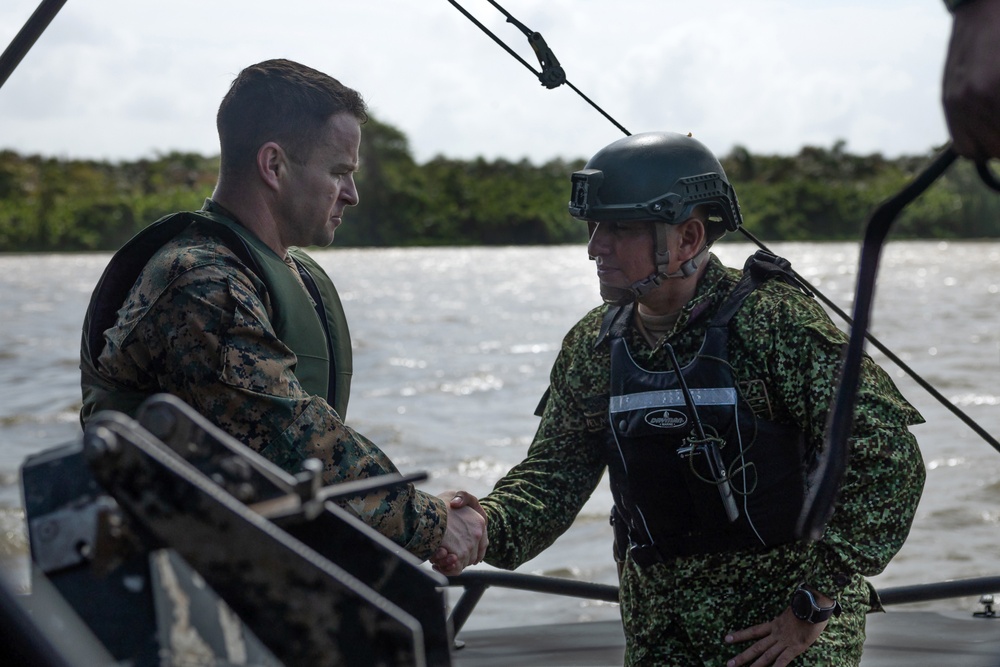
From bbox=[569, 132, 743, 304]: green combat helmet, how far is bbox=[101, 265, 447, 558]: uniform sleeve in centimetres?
97

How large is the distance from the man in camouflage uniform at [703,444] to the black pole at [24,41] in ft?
4.91

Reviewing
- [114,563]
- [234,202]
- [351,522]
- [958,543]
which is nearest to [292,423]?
[234,202]

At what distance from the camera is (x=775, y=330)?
123 inches

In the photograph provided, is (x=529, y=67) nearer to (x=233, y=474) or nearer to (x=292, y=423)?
(x=292, y=423)

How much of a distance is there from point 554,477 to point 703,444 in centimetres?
56

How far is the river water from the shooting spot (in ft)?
34.7

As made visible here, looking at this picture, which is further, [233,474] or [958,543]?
[958,543]

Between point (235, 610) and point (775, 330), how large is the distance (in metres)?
2.10

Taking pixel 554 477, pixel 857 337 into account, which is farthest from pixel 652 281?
pixel 857 337

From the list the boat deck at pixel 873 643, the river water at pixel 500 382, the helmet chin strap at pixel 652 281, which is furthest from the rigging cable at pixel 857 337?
the boat deck at pixel 873 643

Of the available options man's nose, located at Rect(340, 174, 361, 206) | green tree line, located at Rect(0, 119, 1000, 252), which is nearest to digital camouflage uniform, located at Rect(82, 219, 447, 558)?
man's nose, located at Rect(340, 174, 361, 206)

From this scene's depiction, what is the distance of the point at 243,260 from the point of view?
290cm

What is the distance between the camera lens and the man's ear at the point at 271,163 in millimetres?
3150

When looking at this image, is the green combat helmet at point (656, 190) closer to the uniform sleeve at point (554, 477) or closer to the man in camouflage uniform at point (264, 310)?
the uniform sleeve at point (554, 477)
